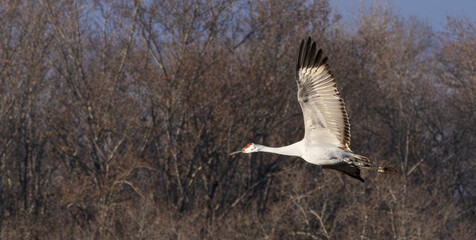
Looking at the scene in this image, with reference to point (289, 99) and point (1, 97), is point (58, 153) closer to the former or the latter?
point (1, 97)

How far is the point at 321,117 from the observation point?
12.0 meters

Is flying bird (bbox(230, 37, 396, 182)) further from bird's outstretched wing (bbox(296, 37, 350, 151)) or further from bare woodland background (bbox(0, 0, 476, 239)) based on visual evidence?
bare woodland background (bbox(0, 0, 476, 239))

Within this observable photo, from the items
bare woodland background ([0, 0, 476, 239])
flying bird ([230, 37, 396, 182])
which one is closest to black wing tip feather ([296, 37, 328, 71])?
flying bird ([230, 37, 396, 182])

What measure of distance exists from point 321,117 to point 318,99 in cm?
25

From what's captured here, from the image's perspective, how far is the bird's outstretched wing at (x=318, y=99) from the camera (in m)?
11.8

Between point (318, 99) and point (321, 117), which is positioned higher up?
point (318, 99)

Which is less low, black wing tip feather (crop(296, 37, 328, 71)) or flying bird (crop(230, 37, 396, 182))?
black wing tip feather (crop(296, 37, 328, 71))

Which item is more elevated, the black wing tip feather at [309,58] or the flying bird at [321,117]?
the black wing tip feather at [309,58]

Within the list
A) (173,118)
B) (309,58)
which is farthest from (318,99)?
(173,118)

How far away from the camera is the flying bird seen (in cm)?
1184

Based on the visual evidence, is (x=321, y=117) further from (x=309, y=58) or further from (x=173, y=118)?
(x=173, y=118)

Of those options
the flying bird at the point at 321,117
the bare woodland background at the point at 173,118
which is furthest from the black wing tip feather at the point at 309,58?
the bare woodland background at the point at 173,118

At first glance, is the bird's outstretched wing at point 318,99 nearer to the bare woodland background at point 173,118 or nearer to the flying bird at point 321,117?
the flying bird at point 321,117

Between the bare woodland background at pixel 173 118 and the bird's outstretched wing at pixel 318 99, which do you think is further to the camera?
the bare woodland background at pixel 173 118
